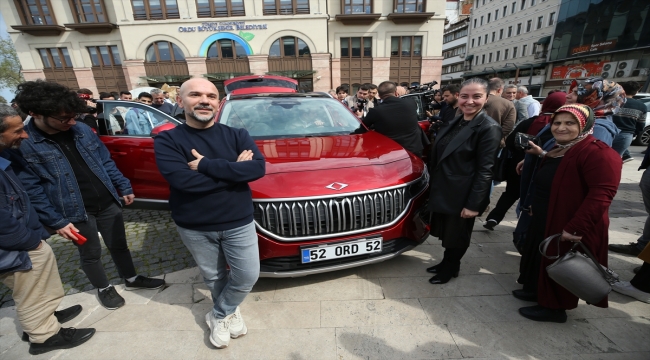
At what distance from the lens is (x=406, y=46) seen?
21.9 metres

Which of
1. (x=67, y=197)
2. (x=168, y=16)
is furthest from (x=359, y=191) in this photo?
(x=168, y=16)

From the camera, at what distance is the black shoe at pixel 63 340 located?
1938 mm

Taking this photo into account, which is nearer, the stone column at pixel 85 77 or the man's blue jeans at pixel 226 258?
the man's blue jeans at pixel 226 258

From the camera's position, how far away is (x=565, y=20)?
29484 mm

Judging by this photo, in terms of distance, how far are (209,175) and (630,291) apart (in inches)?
136

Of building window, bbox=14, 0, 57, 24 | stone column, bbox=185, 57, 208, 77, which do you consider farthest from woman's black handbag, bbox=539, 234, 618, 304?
building window, bbox=14, 0, 57, 24

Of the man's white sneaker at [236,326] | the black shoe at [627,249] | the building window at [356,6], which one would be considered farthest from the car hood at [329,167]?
the building window at [356,6]

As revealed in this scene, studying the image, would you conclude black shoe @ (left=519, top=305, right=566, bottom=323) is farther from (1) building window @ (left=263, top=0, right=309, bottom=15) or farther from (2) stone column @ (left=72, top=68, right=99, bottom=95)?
(2) stone column @ (left=72, top=68, right=99, bottom=95)

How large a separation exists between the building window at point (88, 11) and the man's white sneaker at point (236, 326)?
2772 cm

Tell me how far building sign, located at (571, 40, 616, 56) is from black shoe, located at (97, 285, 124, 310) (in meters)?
37.9

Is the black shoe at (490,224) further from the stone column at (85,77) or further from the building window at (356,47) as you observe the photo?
the stone column at (85,77)

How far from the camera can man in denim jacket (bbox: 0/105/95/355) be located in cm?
158

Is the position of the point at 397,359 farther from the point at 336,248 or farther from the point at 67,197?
the point at 67,197

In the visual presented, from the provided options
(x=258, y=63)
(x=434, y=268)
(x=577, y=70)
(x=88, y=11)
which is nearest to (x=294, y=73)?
(x=258, y=63)
